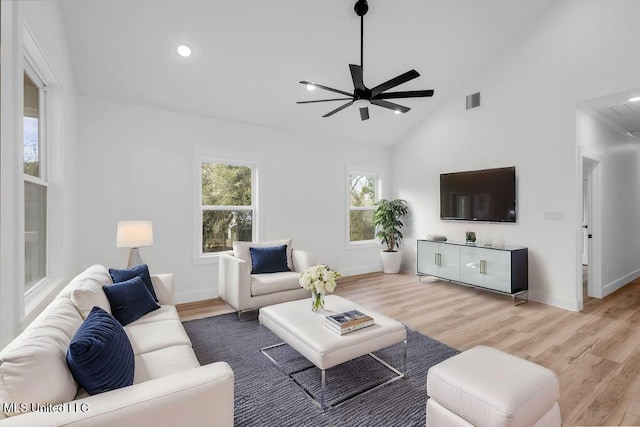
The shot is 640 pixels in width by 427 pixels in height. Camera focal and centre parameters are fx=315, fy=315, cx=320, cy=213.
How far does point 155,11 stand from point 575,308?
19.1ft

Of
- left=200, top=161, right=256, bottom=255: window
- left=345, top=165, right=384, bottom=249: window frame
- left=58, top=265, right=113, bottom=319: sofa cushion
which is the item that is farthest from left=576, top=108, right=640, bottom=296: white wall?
left=58, top=265, right=113, bottom=319: sofa cushion

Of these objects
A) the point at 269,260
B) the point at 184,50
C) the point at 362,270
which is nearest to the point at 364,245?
the point at 362,270

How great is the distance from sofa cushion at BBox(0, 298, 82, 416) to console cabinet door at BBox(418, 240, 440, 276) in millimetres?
5007

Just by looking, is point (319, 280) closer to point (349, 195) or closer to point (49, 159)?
point (49, 159)

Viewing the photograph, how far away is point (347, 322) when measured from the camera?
2314mm

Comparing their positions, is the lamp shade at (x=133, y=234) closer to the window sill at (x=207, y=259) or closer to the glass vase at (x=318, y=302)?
the window sill at (x=207, y=259)

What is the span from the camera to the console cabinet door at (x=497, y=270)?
4.25 metres

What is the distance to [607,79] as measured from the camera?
3.67 m

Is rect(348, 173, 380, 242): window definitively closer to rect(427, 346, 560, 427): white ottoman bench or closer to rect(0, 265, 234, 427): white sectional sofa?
rect(427, 346, 560, 427): white ottoman bench

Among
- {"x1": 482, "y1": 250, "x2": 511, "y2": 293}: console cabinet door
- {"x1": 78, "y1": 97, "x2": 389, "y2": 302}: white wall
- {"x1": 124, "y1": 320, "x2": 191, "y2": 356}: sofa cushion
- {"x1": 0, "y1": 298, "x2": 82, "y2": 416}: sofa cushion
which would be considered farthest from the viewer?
{"x1": 482, "y1": 250, "x2": 511, "y2": 293}: console cabinet door

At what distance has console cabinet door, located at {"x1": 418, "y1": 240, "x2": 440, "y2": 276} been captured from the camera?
5.36 m

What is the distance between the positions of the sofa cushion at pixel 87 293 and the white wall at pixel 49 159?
23 cm

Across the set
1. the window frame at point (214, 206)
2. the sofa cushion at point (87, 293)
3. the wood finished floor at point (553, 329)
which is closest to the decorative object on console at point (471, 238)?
the wood finished floor at point (553, 329)

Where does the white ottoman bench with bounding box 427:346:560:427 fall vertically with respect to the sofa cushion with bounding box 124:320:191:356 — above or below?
below
